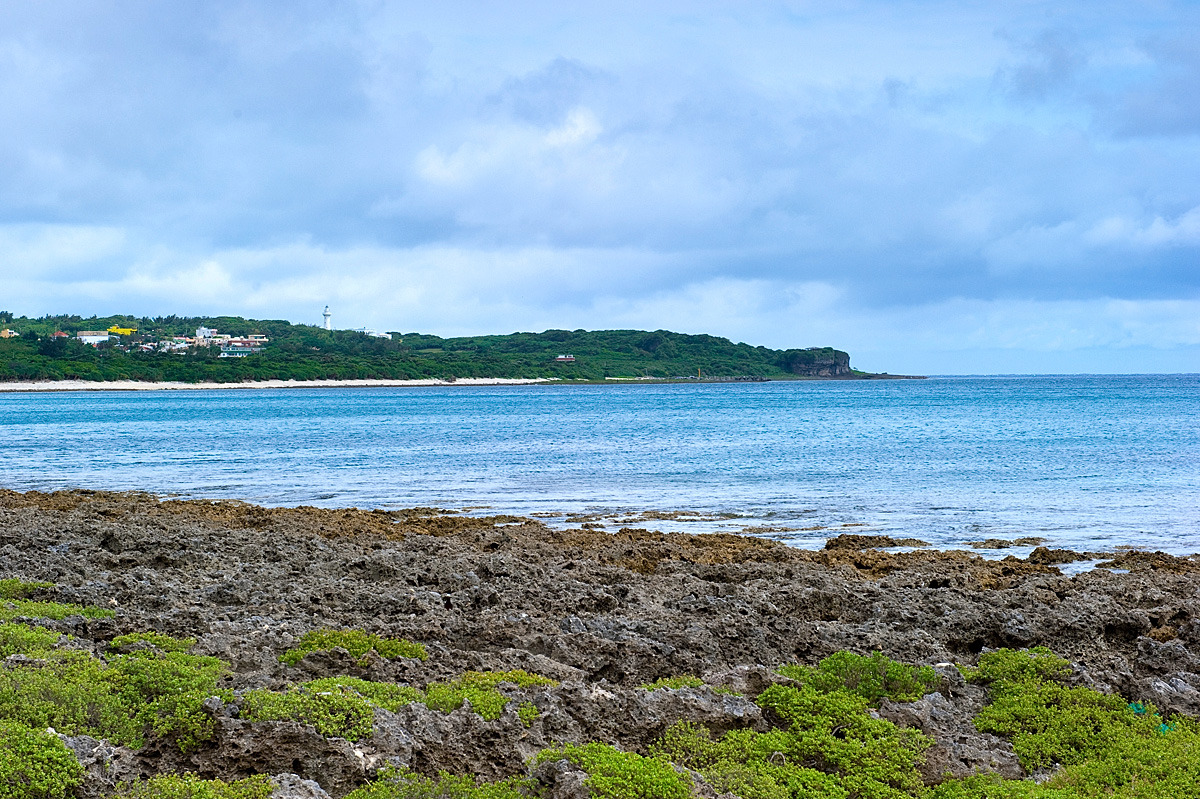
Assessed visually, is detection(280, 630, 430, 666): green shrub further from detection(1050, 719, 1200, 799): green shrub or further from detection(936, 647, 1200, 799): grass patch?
detection(1050, 719, 1200, 799): green shrub

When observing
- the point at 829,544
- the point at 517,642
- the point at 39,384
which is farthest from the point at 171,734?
the point at 39,384

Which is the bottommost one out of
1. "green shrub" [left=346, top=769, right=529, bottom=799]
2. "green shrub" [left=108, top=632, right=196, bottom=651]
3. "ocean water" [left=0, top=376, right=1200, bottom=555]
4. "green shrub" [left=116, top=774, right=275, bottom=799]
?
"ocean water" [left=0, top=376, right=1200, bottom=555]

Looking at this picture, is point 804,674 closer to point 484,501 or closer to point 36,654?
point 36,654

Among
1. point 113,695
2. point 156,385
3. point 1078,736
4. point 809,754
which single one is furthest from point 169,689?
point 156,385

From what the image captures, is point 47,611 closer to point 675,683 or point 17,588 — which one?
point 17,588

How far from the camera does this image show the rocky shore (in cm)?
640

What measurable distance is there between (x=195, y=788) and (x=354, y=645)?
2.73 m

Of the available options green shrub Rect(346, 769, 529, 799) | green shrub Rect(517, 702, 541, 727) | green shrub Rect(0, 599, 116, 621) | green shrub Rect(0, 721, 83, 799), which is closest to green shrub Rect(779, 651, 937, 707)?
green shrub Rect(517, 702, 541, 727)

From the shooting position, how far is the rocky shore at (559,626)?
640cm

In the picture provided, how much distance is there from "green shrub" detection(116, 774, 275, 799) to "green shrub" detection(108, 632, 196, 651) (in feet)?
8.32

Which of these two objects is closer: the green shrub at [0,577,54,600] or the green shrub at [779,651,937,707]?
the green shrub at [779,651,937,707]

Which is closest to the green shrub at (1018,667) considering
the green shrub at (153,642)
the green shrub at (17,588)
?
the green shrub at (153,642)

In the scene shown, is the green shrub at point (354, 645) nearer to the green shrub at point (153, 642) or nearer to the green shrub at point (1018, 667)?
the green shrub at point (153, 642)

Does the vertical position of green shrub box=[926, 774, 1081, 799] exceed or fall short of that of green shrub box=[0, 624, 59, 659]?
it falls short
